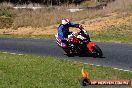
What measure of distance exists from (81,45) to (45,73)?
20.0ft

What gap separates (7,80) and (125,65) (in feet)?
19.8

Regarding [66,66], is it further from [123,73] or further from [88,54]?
[88,54]

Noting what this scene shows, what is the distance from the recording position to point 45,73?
14.2 metres

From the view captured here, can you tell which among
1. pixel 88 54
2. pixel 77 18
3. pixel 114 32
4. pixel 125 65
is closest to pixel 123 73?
pixel 125 65

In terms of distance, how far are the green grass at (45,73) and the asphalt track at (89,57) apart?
1.54 m

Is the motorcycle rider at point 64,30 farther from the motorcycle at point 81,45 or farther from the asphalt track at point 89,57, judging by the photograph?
the asphalt track at point 89,57

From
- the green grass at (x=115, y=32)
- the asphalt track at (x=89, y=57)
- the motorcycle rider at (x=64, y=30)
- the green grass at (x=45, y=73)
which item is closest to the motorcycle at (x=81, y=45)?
the motorcycle rider at (x=64, y=30)

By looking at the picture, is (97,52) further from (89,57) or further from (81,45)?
(81,45)

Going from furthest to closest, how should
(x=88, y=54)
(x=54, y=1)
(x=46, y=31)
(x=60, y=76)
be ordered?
(x=54, y=1) → (x=46, y=31) → (x=88, y=54) → (x=60, y=76)

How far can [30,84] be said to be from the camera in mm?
12273

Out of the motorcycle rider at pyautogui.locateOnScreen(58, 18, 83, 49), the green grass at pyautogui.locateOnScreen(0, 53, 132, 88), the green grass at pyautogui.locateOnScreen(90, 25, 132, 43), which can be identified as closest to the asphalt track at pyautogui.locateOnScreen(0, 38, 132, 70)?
the motorcycle rider at pyautogui.locateOnScreen(58, 18, 83, 49)

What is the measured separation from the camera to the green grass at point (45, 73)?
489 inches

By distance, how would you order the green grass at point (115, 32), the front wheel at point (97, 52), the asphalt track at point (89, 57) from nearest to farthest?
the asphalt track at point (89, 57), the front wheel at point (97, 52), the green grass at point (115, 32)

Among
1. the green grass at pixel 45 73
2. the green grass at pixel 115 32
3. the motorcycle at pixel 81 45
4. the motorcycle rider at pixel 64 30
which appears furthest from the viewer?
the green grass at pixel 115 32
